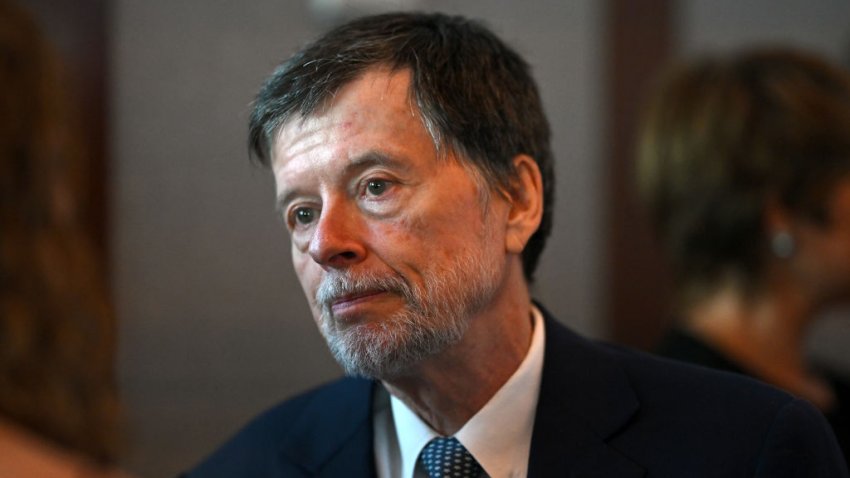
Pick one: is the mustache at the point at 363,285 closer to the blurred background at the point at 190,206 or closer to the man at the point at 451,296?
the man at the point at 451,296

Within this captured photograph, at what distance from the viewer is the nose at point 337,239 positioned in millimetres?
1619

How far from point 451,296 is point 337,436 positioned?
0.37 metres

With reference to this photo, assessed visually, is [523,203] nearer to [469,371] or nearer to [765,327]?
[469,371]

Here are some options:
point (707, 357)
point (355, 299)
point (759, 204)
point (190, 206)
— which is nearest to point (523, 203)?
point (355, 299)

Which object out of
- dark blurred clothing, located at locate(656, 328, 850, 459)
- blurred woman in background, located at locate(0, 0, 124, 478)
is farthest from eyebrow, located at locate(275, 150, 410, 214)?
dark blurred clothing, located at locate(656, 328, 850, 459)

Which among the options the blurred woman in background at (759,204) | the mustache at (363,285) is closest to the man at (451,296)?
the mustache at (363,285)

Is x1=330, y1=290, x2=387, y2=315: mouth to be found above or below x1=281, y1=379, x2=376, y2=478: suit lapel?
above

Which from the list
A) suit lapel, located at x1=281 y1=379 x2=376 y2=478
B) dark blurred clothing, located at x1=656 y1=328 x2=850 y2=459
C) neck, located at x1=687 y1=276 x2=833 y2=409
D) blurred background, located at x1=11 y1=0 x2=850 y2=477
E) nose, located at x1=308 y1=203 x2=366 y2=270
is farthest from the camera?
blurred background, located at x1=11 y1=0 x2=850 y2=477

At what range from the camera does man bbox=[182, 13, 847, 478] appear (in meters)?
1.65

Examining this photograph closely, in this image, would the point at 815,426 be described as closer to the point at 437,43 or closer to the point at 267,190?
the point at 437,43

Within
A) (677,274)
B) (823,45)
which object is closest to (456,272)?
(677,274)

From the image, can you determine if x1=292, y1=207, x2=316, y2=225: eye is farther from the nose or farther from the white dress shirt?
the white dress shirt

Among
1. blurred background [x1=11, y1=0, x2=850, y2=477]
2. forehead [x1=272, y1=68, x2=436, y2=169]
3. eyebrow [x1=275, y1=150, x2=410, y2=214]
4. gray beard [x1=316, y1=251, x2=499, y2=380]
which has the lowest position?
blurred background [x1=11, y1=0, x2=850, y2=477]

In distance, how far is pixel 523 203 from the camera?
182 centimetres
